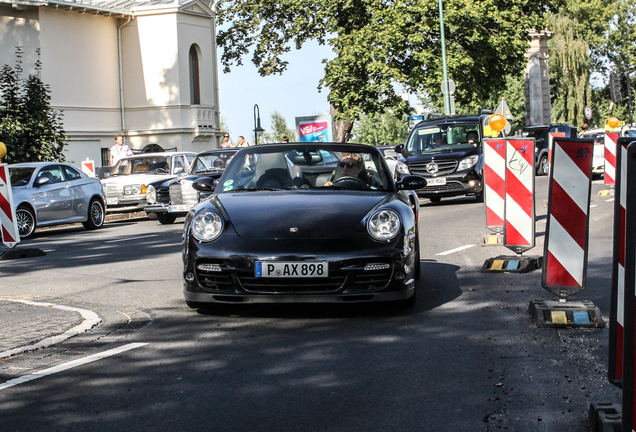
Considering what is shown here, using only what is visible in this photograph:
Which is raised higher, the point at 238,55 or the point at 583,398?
the point at 238,55

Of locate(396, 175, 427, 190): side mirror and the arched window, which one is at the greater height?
the arched window

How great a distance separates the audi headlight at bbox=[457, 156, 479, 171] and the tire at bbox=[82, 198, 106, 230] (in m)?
8.51

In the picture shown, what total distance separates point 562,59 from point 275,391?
69.4 metres

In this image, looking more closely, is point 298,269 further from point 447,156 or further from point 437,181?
point 447,156

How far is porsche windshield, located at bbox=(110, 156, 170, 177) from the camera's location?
22219 mm

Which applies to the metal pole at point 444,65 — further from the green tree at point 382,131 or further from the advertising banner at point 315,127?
the green tree at point 382,131

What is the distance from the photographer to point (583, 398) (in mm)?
4273

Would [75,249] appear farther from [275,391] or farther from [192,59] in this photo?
[192,59]

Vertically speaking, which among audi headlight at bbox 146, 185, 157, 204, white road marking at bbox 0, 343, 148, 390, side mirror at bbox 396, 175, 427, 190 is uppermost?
side mirror at bbox 396, 175, 427, 190

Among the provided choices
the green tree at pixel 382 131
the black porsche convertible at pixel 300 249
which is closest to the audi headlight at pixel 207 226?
→ the black porsche convertible at pixel 300 249

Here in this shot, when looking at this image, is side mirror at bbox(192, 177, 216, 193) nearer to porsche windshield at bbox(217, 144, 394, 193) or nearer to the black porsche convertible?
porsche windshield at bbox(217, 144, 394, 193)

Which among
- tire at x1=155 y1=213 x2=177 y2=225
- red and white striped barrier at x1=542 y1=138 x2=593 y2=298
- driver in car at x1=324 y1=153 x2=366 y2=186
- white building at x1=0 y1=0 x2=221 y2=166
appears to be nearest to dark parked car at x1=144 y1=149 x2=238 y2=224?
tire at x1=155 y1=213 x2=177 y2=225

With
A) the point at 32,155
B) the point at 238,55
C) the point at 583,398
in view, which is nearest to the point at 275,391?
the point at 583,398

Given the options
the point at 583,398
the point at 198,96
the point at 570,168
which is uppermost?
the point at 198,96
